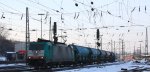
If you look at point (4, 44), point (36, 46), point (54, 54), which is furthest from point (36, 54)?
point (4, 44)

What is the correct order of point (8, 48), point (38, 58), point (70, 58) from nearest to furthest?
point (38, 58)
point (70, 58)
point (8, 48)

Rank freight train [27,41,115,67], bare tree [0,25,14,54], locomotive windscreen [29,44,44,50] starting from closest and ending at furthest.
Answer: freight train [27,41,115,67], locomotive windscreen [29,44,44,50], bare tree [0,25,14,54]

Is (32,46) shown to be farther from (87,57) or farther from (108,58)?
(108,58)

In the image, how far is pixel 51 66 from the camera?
42.5 meters

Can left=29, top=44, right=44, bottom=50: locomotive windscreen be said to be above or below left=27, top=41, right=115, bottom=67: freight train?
above

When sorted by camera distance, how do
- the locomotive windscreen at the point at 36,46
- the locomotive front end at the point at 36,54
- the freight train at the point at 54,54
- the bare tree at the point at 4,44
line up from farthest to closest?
the bare tree at the point at 4,44 < the locomotive windscreen at the point at 36,46 < the freight train at the point at 54,54 < the locomotive front end at the point at 36,54

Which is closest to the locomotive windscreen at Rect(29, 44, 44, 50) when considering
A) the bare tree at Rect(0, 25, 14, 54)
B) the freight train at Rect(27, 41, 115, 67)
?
the freight train at Rect(27, 41, 115, 67)

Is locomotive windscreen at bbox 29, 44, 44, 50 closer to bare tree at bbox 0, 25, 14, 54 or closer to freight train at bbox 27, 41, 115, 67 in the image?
freight train at bbox 27, 41, 115, 67

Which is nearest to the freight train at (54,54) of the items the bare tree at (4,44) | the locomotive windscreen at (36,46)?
the locomotive windscreen at (36,46)

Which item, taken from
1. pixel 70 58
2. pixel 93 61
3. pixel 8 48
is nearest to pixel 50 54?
pixel 70 58

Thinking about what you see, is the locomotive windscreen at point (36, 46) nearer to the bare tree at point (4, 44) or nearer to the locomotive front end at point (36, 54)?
the locomotive front end at point (36, 54)

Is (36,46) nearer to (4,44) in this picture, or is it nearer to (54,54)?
(54,54)

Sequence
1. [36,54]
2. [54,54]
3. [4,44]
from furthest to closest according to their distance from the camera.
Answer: [4,44]
[54,54]
[36,54]

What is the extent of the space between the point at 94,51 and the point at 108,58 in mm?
15877
